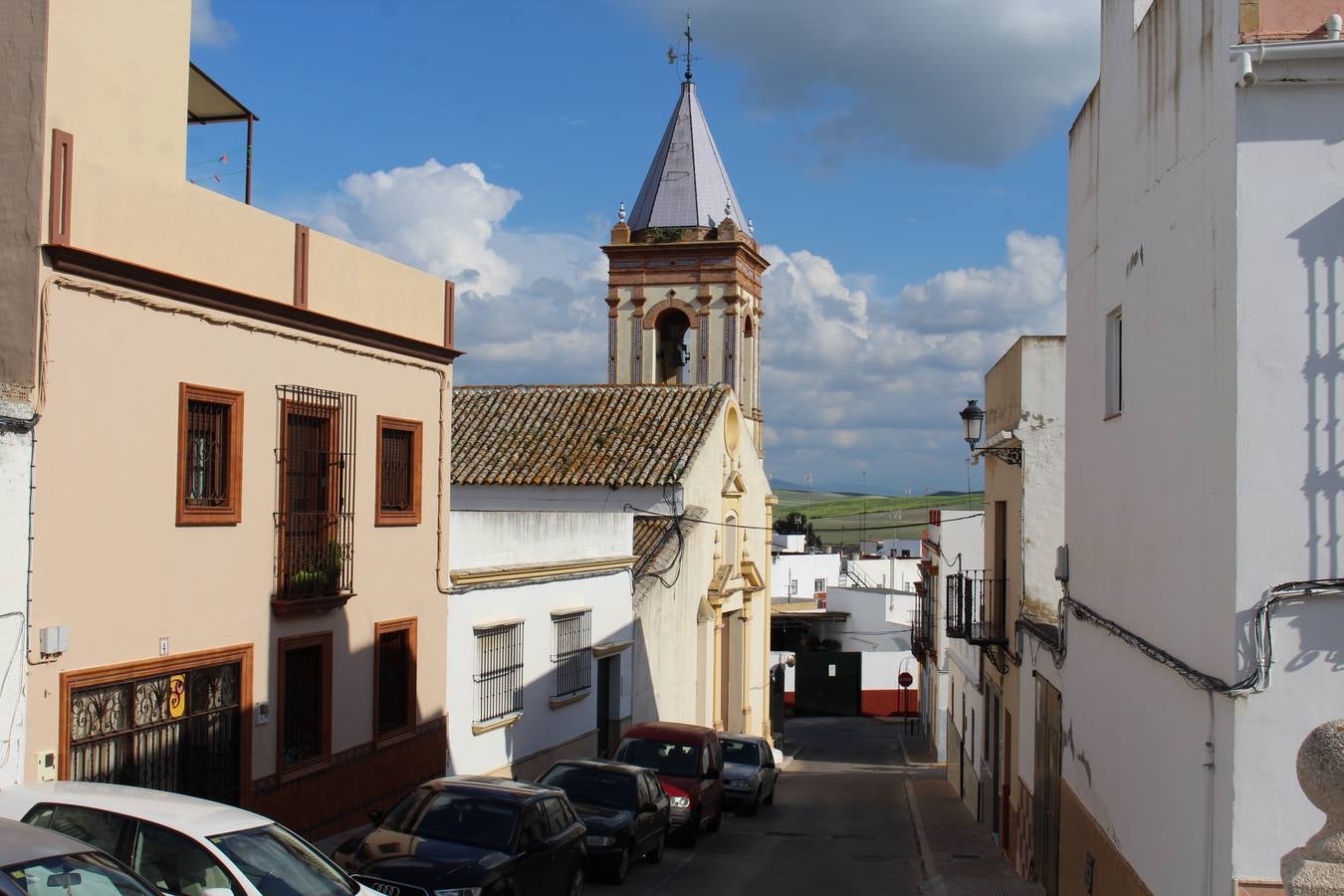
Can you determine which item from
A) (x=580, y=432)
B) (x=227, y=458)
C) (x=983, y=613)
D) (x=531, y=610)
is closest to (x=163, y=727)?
(x=227, y=458)

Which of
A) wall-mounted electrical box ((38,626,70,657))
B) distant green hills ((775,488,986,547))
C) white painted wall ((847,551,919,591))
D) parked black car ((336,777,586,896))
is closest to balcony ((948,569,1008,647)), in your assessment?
parked black car ((336,777,586,896))

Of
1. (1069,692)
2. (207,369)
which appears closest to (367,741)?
(207,369)

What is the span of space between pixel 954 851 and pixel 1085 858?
7649mm

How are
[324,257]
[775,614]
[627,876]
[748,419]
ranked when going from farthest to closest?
1. [775,614]
2. [748,419]
3. [627,876]
4. [324,257]

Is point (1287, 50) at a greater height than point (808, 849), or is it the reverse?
point (1287, 50)

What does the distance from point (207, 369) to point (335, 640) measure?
348cm

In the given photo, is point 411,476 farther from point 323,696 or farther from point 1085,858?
point 1085,858

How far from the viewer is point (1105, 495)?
40.1 ft

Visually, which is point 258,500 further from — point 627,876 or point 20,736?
point 627,876

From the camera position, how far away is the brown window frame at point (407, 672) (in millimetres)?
15523

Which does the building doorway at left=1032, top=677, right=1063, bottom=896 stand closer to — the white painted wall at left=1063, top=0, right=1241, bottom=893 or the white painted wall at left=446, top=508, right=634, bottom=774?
the white painted wall at left=1063, top=0, right=1241, bottom=893

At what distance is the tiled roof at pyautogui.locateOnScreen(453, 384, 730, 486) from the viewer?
91.5 ft

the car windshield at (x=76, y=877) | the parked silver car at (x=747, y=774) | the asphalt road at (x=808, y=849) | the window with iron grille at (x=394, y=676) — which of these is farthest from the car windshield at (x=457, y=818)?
the parked silver car at (x=747, y=774)

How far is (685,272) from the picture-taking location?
31.7 metres
